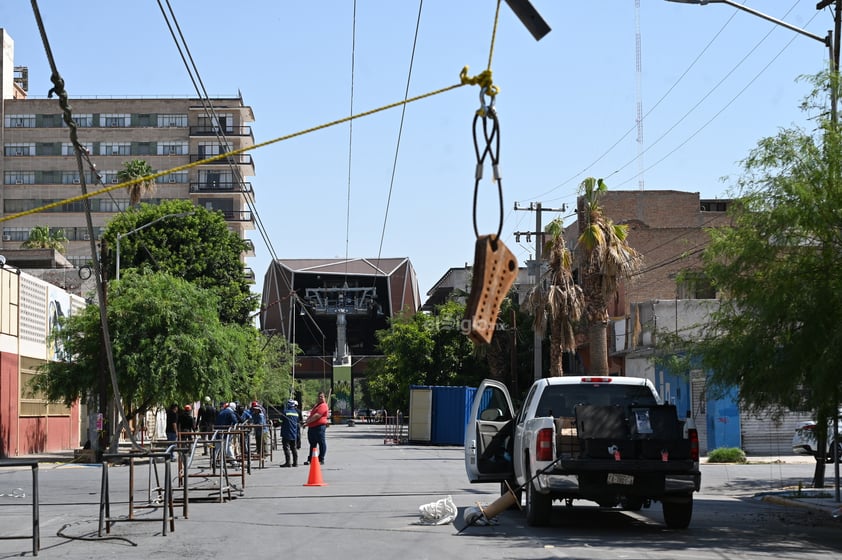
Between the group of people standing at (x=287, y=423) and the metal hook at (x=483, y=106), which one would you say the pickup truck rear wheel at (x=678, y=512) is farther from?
the group of people standing at (x=287, y=423)

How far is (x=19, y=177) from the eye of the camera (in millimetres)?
98062

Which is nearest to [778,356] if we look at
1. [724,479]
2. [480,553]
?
[480,553]

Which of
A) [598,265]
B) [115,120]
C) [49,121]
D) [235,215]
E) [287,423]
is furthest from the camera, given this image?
[115,120]

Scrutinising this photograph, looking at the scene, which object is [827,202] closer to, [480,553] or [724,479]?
[480,553]

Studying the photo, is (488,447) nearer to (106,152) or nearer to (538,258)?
(538,258)

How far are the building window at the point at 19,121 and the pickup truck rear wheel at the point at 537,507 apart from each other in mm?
90920

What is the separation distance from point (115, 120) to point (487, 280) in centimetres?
9773

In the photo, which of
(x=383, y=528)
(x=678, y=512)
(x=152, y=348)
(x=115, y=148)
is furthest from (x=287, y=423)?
(x=115, y=148)

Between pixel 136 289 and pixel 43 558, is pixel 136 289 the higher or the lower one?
the higher one

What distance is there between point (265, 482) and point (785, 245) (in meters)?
12.9

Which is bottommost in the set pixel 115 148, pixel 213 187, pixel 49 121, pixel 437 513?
pixel 437 513

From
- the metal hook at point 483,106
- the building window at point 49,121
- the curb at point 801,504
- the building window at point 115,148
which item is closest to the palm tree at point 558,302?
the curb at point 801,504

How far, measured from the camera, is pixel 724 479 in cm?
2688

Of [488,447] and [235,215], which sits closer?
[488,447]
